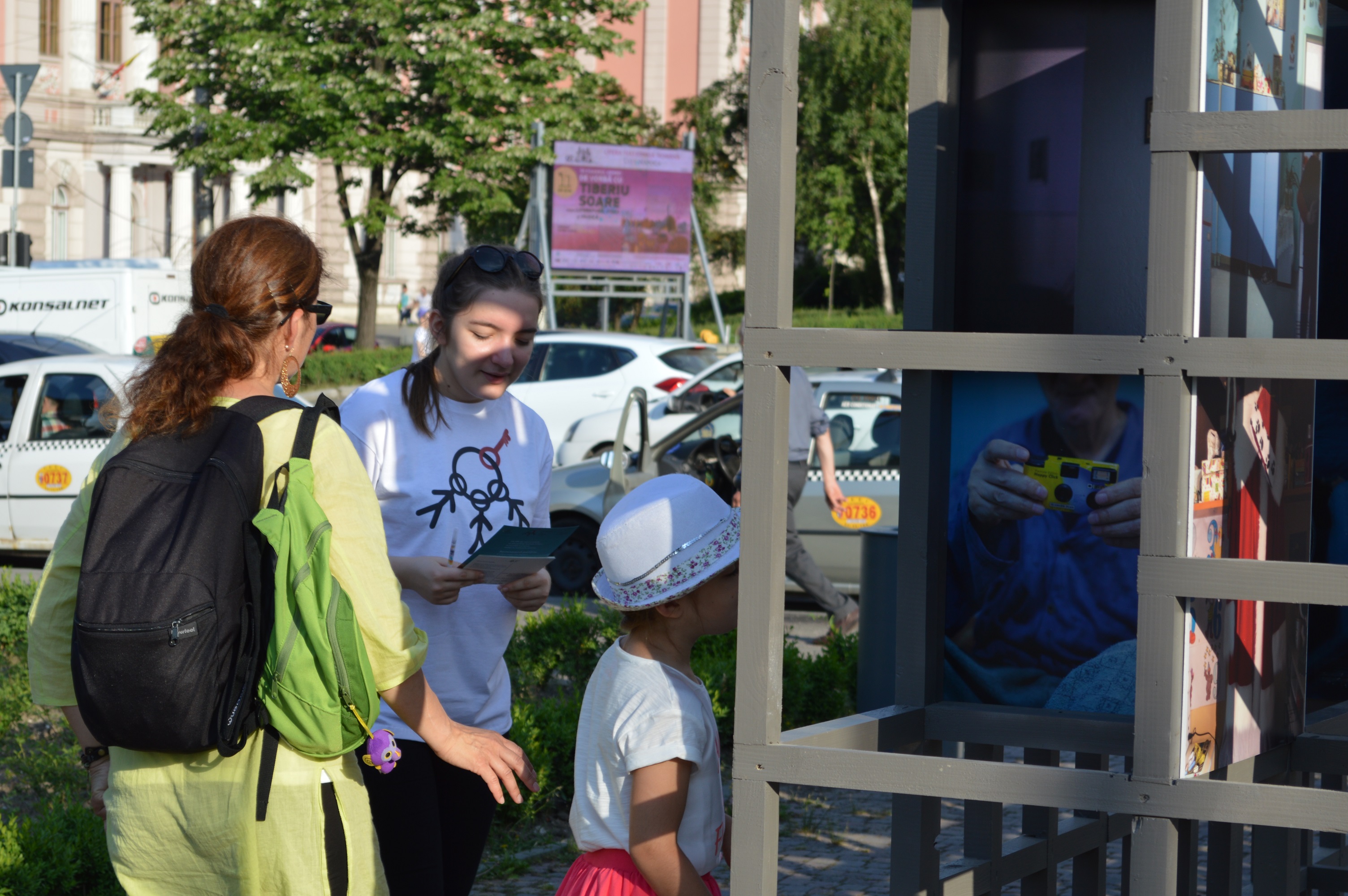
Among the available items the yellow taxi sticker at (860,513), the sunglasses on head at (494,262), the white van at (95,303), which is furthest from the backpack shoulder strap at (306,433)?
the white van at (95,303)

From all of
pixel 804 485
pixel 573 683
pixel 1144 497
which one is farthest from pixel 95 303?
pixel 1144 497

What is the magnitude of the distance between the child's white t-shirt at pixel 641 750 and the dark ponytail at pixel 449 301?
2.71ft

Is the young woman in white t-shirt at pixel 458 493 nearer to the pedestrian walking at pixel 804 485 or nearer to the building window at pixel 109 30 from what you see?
the pedestrian walking at pixel 804 485

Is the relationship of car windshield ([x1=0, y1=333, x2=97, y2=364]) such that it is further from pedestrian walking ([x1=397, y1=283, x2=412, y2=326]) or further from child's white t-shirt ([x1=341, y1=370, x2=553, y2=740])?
pedestrian walking ([x1=397, y1=283, x2=412, y2=326])

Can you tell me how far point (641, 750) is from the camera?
2365 millimetres

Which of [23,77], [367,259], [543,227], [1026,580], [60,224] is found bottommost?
[1026,580]

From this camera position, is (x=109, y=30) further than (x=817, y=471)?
Yes

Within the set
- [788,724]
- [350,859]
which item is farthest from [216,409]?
[788,724]

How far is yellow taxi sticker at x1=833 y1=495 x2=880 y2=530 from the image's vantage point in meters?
9.56

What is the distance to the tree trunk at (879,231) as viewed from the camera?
4375 cm

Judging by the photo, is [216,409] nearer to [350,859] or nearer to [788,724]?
[350,859]

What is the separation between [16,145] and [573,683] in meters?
14.9

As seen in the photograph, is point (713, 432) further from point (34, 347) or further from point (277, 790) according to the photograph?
A: point (34, 347)

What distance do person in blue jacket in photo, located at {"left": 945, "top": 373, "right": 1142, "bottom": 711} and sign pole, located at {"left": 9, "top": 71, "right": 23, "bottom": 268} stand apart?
17.2m
